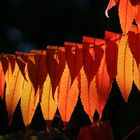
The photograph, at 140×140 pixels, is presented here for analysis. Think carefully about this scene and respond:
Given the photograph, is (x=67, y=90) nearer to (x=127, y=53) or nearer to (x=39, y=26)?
(x=127, y=53)

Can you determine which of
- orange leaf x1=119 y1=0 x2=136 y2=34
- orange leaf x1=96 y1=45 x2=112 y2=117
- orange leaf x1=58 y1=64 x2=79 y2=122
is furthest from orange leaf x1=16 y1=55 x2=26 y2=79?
orange leaf x1=119 y1=0 x2=136 y2=34

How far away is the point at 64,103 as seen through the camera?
1.35 metres

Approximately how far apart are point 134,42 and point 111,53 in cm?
8

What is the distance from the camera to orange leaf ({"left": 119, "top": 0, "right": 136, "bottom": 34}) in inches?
50.1

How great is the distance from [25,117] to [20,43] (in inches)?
144

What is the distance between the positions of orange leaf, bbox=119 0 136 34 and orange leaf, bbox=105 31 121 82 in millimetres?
72

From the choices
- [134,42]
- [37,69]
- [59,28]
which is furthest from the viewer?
[59,28]

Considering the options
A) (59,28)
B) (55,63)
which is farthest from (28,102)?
(59,28)

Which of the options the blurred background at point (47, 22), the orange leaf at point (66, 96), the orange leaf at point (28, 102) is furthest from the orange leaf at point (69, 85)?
the blurred background at point (47, 22)

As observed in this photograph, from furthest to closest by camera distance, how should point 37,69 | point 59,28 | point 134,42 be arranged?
point 59,28 → point 37,69 → point 134,42

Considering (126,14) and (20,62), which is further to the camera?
(20,62)

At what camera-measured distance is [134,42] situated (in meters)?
1.29

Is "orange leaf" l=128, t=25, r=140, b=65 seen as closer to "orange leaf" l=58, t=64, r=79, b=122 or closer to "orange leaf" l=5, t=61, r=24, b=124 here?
"orange leaf" l=58, t=64, r=79, b=122

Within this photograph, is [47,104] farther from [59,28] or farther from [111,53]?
[59,28]
